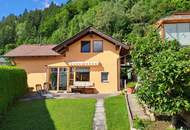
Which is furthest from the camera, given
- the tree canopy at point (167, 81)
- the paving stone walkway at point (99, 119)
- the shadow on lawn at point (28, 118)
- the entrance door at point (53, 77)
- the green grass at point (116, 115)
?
the entrance door at point (53, 77)

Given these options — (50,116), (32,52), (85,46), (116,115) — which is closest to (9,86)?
(50,116)

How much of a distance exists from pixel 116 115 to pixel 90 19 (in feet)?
261

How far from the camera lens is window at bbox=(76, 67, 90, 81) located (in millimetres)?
41281

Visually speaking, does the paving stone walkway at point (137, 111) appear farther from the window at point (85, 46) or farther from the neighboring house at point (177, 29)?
the window at point (85, 46)

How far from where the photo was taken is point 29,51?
146 ft

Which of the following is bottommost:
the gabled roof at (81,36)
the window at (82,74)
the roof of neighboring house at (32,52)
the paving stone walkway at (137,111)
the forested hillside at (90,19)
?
the paving stone walkway at (137,111)

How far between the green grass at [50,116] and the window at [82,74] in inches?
443

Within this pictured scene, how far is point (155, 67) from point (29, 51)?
28237 millimetres

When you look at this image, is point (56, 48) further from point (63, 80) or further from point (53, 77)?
point (63, 80)

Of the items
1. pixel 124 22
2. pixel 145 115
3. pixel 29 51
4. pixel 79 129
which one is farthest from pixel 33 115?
pixel 124 22

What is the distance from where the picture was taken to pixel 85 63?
41.0 metres

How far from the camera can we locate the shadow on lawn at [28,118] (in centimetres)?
2017

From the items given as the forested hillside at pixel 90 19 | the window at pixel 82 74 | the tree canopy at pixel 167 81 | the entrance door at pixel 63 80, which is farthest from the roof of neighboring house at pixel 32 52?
the tree canopy at pixel 167 81

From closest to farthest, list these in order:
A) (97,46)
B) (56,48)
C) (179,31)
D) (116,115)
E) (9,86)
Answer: (116,115) → (9,86) → (179,31) → (56,48) → (97,46)
